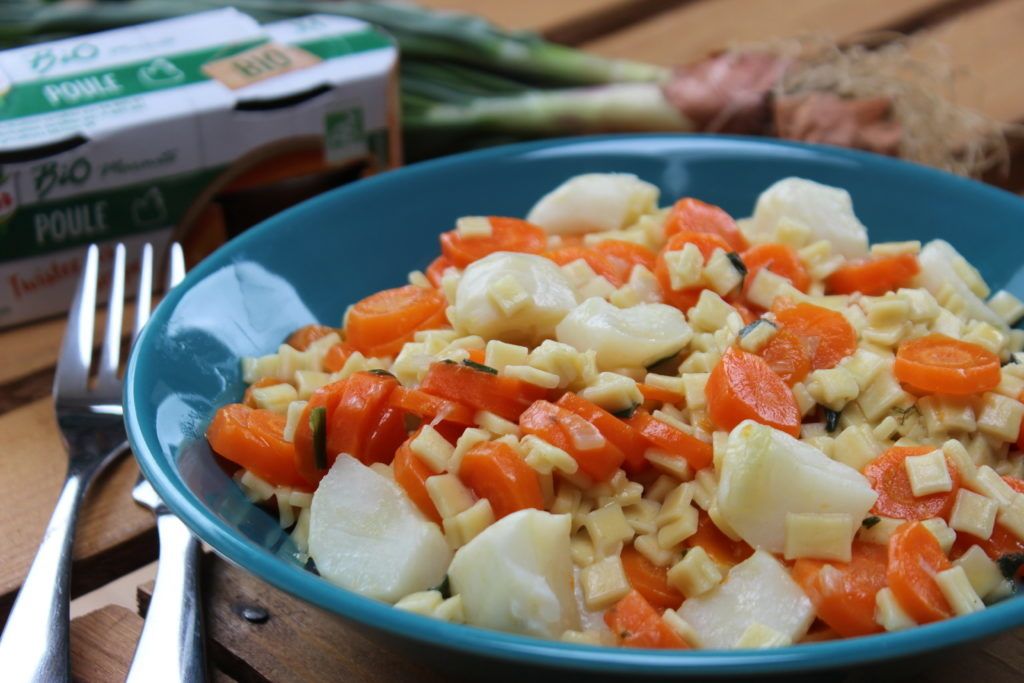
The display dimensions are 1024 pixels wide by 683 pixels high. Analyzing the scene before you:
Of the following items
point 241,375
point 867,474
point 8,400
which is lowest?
point 8,400

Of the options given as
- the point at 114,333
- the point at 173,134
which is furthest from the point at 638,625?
the point at 173,134

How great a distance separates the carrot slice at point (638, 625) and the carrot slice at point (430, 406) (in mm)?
325

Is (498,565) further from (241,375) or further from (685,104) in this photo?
(685,104)

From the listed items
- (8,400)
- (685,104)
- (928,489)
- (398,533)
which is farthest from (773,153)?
(8,400)

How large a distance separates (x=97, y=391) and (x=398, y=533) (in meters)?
0.79

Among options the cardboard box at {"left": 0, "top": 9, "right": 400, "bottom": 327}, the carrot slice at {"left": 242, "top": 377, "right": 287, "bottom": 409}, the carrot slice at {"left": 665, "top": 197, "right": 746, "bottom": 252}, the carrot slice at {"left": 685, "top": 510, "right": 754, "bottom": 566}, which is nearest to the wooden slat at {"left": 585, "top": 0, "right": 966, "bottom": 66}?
the cardboard box at {"left": 0, "top": 9, "right": 400, "bottom": 327}

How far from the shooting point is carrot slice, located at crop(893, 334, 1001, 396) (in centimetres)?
155

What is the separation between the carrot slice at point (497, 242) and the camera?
191cm

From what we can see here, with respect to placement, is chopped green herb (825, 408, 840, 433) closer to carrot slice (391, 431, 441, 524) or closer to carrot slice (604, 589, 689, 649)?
carrot slice (604, 589, 689, 649)

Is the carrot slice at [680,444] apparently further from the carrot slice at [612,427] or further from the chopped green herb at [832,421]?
the chopped green herb at [832,421]

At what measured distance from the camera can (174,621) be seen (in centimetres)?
148

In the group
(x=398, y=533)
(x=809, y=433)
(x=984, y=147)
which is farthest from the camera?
(x=984, y=147)

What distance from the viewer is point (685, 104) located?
2.94m

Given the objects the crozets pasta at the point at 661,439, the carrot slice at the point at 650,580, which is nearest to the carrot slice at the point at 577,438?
the crozets pasta at the point at 661,439
